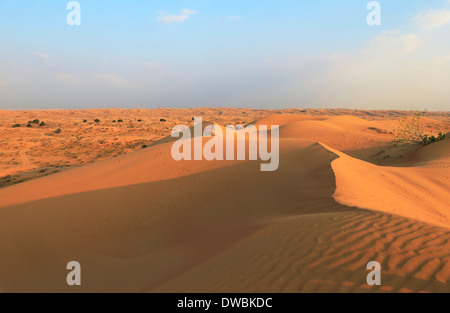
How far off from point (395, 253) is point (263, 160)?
260 inches

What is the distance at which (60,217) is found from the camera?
7.01 meters

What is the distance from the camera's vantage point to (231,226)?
18.8 ft

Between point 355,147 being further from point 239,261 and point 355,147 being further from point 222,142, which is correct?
point 239,261

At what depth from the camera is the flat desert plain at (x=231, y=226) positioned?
308 cm

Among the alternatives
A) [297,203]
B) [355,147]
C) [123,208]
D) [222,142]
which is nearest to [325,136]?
[355,147]

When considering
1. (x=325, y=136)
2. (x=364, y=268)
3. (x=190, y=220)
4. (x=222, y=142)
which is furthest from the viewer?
(x=325, y=136)

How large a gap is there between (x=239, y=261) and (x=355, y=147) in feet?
56.6

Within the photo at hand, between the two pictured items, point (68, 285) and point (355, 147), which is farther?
point (355, 147)

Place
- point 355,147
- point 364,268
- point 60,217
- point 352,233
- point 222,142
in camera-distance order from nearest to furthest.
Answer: point 364,268 → point 352,233 → point 60,217 → point 222,142 → point 355,147

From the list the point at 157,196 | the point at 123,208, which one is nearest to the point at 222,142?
the point at 157,196

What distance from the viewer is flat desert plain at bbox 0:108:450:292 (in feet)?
10.1

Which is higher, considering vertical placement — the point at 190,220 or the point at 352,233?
the point at 352,233

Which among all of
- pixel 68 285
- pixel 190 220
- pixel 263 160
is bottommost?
pixel 68 285

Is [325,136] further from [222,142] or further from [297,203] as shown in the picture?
[297,203]
